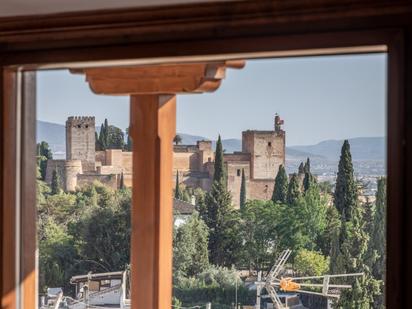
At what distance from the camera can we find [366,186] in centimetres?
190

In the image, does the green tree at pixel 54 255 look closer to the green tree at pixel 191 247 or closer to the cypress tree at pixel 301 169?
the green tree at pixel 191 247

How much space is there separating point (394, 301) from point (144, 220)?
93 centimetres

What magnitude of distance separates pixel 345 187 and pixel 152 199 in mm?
676

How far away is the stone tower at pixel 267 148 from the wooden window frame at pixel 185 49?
0.31 metres

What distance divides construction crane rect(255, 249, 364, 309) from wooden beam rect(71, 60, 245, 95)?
0.63 meters

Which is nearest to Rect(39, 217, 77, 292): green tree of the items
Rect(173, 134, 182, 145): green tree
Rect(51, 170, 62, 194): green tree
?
Rect(51, 170, 62, 194): green tree

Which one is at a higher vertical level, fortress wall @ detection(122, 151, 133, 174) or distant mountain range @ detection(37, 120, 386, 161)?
distant mountain range @ detection(37, 120, 386, 161)

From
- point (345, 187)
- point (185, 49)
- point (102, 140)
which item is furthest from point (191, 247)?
point (185, 49)

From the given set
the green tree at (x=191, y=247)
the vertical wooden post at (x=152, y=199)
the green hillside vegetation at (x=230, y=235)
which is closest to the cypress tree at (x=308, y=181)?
the green hillside vegetation at (x=230, y=235)

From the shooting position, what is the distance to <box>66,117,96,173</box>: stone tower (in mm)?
2246

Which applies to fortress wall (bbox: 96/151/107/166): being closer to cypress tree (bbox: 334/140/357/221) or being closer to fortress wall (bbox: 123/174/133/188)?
fortress wall (bbox: 123/174/133/188)

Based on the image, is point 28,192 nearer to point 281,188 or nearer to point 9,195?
point 9,195

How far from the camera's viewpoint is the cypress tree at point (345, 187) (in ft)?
6.34

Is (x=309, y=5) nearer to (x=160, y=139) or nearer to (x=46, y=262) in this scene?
(x=160, y=139)
